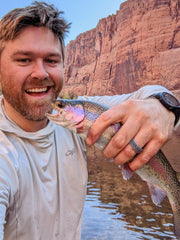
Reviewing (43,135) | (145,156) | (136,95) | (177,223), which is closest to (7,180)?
(43,135)

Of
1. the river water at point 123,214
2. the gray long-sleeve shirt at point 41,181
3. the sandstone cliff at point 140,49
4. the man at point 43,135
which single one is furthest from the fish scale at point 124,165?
the sandstone cliff at point 140,49

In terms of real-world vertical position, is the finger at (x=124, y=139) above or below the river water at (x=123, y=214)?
above

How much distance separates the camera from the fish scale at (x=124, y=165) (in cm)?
202

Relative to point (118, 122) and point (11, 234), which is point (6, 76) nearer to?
point (118, 122)

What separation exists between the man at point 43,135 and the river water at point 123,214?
3678mm

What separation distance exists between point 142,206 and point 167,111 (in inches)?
226

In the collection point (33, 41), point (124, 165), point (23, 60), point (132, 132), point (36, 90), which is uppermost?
point (33, 41)

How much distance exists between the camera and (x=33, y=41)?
8.29 feet

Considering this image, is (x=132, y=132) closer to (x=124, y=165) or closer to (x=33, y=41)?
(x=124, y=165)

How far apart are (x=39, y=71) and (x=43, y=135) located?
65cm

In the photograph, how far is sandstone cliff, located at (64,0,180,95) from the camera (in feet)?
148

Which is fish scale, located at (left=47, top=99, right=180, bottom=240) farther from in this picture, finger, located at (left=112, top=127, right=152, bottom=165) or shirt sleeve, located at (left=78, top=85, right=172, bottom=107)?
shirt sleeve, located at (left=78, top=85, right=172, bottom=107)

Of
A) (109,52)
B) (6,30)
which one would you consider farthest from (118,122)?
(109,52)

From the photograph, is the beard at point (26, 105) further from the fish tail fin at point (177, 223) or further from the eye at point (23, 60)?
the fish tail fin at point (177, 223)
